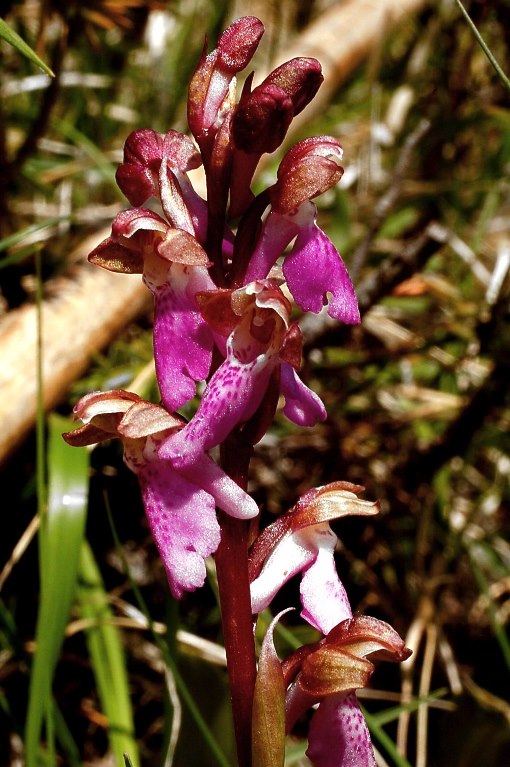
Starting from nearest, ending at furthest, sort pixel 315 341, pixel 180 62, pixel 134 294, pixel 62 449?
pixel 62 449
pixel 315 341
pixel 134 294
pixel 180 62

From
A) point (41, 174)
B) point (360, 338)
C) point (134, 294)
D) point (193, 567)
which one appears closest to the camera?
point (193, 567)

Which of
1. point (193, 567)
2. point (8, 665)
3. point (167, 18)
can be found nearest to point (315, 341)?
point (8, 665)

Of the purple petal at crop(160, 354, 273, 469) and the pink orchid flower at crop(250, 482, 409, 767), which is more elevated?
the purple petal at crop(160, 354, 273, 469)

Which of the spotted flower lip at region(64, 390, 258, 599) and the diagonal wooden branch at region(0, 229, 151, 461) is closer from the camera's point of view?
the spotted flower lip at region(64, 390, 258, 599)

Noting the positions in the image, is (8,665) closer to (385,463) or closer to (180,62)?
(385,463)

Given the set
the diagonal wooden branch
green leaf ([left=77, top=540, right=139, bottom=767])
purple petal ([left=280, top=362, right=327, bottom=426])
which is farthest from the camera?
the diagonal wooden branch

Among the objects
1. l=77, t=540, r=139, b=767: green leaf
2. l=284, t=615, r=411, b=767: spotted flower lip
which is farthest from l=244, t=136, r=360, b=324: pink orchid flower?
l=77, t=540, r=139, b=767: green leaf

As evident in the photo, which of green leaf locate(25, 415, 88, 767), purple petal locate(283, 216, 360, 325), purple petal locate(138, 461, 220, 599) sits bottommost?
green leaf locate(25, 415, 88, 767)

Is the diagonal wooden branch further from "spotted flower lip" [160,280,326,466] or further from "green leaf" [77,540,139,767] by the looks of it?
"spotted flower lip" [160,280,326,466]
